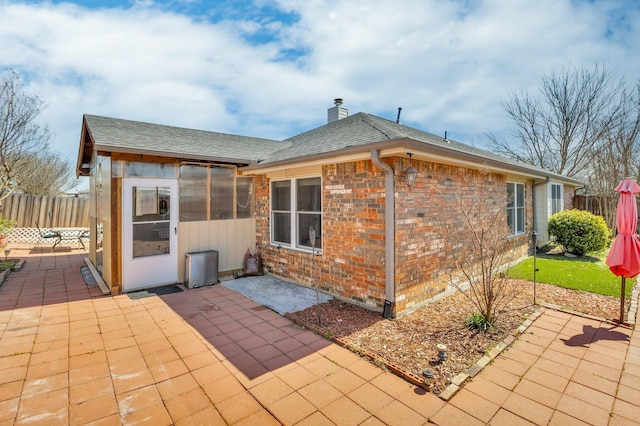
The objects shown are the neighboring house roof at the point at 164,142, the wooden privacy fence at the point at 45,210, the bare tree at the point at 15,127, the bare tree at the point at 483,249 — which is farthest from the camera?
the wooden privacy fence at the point at 45,210

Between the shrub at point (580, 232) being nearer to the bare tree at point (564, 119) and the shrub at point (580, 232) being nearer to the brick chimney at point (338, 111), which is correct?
the brick chimney at point (338, 111)

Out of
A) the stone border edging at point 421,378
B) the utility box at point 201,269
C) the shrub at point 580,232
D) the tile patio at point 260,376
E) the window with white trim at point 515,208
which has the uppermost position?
the window with white trim at point 515,208

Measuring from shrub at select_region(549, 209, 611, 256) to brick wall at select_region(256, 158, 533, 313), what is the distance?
560cm

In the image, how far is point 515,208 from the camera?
29.7 feet

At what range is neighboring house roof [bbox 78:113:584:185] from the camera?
5.00 meters

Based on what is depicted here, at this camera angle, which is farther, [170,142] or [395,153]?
[170,142]

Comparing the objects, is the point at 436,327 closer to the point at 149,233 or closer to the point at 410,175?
the point at 410,175

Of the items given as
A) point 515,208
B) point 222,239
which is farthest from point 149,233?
point 515,208

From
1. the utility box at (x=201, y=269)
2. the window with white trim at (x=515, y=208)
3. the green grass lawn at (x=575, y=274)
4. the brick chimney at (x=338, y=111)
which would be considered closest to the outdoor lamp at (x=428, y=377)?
the utility box at (x=201, y=269)

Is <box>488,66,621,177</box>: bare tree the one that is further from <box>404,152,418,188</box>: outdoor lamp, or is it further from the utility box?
the utility box

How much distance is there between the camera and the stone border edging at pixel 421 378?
302 cm

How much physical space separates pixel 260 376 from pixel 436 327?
104 inches

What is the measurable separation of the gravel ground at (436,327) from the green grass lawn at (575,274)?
22.7 inches

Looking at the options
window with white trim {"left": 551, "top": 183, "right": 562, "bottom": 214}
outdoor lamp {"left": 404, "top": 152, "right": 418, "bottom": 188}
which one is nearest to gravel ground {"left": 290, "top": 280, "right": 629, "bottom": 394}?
outdoor lamp {"left": 404, "top": 152, "right": 418, "bottom": 188}
